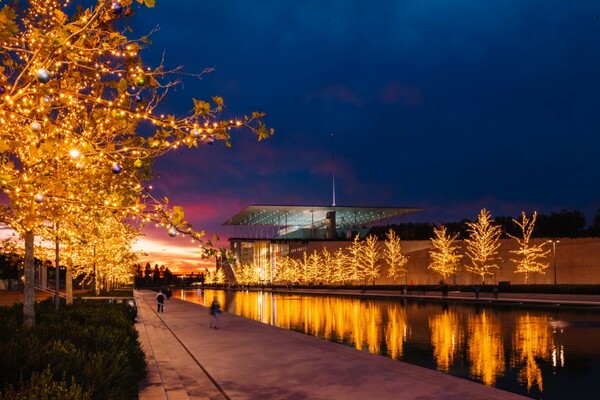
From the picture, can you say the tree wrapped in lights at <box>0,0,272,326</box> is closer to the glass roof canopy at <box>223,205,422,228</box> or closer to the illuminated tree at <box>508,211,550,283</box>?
the illuminated tree at <box>508,211,550,283</box>

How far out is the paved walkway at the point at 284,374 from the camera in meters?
11.2

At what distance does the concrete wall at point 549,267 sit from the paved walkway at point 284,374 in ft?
158

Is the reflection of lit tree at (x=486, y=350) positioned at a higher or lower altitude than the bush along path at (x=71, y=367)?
lower

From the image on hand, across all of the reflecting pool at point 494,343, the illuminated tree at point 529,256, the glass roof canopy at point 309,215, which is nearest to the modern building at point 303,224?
the glass roof canopy at point 309,215

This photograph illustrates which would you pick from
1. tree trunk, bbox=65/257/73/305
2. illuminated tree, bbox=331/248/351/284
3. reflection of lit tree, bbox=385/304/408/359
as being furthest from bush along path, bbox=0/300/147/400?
illuminated tree, bbox=331/248/351/284

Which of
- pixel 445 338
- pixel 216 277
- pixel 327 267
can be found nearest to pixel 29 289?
pixel 445 338

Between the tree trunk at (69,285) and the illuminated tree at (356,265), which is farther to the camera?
the illuminated tree at (356,265)

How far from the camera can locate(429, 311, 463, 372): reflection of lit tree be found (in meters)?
16.7

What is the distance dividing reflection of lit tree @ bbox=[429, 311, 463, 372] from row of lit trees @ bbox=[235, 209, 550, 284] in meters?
35.2

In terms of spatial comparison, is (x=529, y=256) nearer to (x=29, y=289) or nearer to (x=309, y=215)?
(x=29, y=289)

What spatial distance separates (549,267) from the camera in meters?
64.2

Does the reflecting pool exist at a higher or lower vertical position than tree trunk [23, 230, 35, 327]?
lower

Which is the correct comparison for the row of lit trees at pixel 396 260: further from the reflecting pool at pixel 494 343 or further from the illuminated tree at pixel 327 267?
the reflecting pool at pixel 494 343

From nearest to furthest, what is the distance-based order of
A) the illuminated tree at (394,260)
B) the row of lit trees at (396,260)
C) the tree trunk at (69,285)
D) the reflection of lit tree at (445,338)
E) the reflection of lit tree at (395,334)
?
1. the reflection of lit tree at (445,338)
2. the reflection of lit tree at (395,334)
3. the tree trunk at (69,285)
4. the row of lit trees at (396,260)
5. the illuminated tree at (394,260)
